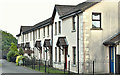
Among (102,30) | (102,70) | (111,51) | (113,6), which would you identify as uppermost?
(113,6)

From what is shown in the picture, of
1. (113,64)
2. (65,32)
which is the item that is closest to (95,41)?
(113,64)

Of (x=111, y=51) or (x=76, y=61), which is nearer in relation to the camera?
(x=111, y=51)

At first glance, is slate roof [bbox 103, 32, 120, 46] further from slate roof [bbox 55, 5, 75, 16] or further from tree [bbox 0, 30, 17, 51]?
tree [bbox 0, 30, 17, 51]

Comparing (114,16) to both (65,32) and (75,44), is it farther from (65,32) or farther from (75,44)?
(65,32)

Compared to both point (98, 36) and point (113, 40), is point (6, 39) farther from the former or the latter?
point (113, 40)

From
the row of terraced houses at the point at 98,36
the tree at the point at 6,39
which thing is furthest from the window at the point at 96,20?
the tree at the point at 6,39

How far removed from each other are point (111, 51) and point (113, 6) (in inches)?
158

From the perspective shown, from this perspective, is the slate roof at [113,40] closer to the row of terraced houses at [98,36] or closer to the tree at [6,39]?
the row of terraced houses at [98,36]

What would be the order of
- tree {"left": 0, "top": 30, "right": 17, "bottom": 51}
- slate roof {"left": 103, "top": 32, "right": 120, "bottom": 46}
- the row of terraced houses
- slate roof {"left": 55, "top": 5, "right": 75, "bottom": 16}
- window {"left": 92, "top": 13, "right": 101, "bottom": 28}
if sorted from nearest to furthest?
slate roof {"left": 103, "top": 32, "right": 120, "bottom": 46} < the row of terraced houses < window {"left": 92, "top": 13, "right": 101, "bottom": 28} < slate roof {"left": 55, "top": 5, "right": 75, "bottom": 16} < tree {"left": 0, "top": 30, "right": 17, "bottom": 51}

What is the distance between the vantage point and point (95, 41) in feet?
83.3

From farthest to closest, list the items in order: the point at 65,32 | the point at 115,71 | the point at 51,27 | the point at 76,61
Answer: the point at 51,27 < the point at 65,32 < the point at 76,61 < the point at 115,71

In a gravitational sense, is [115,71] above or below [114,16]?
below

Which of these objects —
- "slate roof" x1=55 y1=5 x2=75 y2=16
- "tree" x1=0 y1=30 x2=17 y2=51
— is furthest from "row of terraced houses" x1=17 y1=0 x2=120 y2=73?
"tree" x1=0 y1=30 x2=17 y2=51

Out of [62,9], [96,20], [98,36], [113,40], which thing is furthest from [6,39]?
[113,40]
